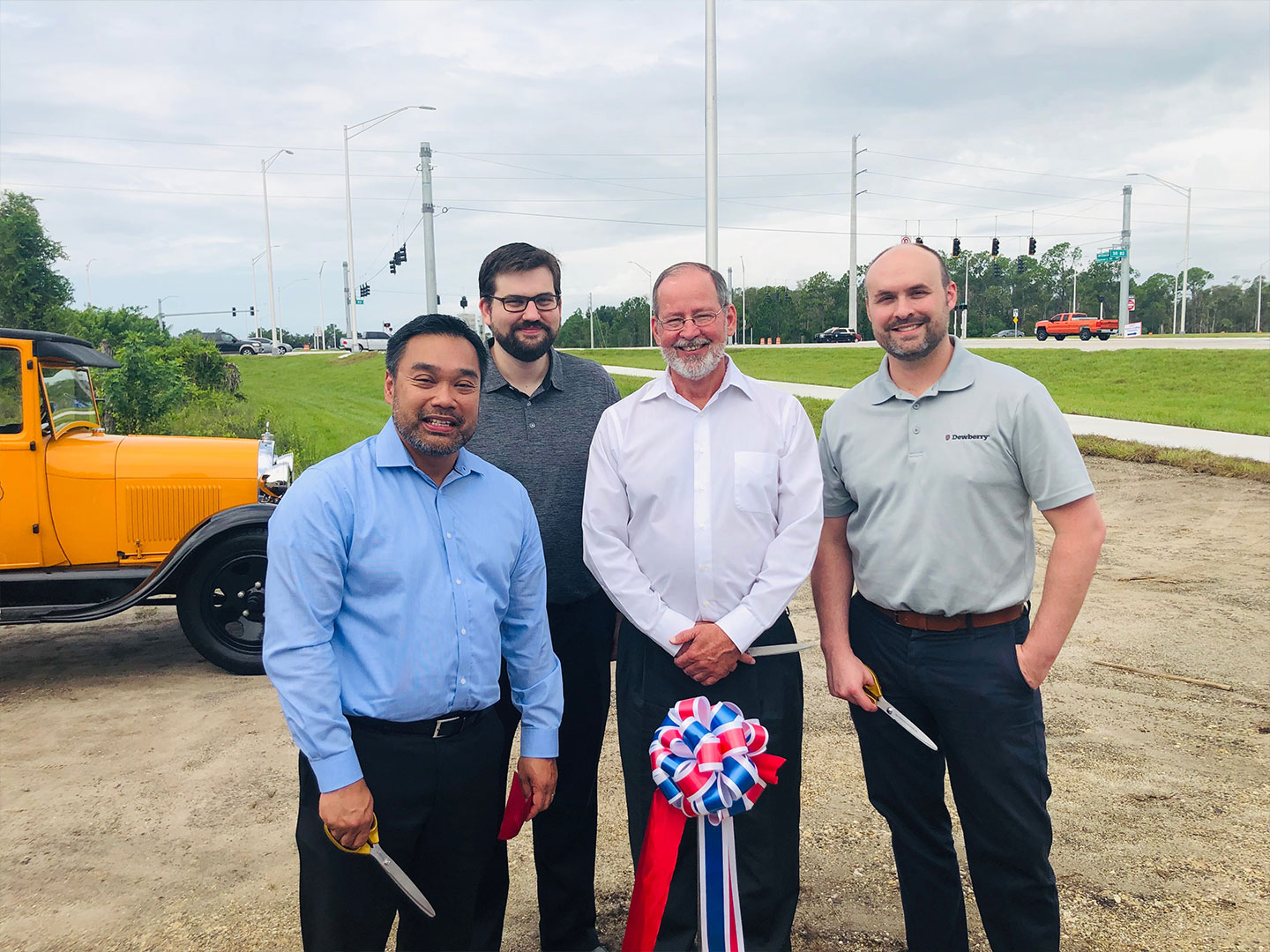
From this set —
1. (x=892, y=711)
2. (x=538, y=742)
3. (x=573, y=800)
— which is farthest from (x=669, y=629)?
(x=573, y=800)

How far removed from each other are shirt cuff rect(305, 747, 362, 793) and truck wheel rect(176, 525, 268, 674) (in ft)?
13.7

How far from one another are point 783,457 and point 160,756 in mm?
3814

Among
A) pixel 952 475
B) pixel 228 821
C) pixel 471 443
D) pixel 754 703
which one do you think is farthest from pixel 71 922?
pixel 952 475

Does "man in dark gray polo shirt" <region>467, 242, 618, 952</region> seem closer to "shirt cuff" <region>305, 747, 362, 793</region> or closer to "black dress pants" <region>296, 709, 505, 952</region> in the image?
"black dress pants" <region>296, 709, 505, 952</region>

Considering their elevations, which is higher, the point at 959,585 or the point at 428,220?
the point at 428,220

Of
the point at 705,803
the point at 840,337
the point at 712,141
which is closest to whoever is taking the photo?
the point at 705,803

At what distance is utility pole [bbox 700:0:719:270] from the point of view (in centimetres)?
1689

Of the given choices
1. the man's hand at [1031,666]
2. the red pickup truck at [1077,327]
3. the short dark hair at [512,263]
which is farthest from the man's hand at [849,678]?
the red pickup truck at [1077,327]

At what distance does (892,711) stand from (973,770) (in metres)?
0.27

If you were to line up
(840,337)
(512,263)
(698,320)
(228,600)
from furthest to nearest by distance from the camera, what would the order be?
(840,337)
(228,600)
(512,263)
(698,320)

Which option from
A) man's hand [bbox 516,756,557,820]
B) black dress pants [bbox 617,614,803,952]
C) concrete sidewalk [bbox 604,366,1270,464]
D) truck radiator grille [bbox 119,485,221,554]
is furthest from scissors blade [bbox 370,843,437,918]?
concrete sidewalk [bbox 604,366,1270,464]

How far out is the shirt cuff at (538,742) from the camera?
2518mm

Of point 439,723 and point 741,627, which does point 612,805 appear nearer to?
point 741,627

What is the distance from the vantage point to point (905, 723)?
8.83 ft
